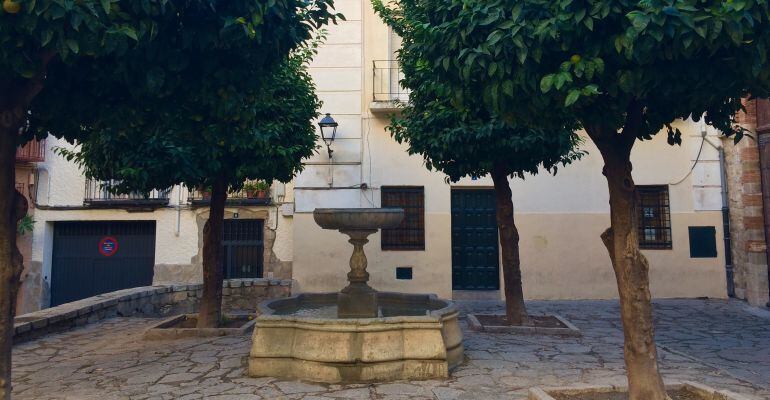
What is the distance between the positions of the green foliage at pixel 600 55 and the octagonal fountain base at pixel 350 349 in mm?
2129

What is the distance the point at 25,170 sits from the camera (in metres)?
10.7

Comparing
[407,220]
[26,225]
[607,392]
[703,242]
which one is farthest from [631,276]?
[26,225]

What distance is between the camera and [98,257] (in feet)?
36.3

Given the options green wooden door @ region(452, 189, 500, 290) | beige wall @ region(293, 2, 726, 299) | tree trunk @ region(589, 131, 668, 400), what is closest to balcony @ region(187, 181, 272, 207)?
beige wall @ region(293, 2, 726, 299)

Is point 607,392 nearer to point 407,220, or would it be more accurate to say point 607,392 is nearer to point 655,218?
point 407,220

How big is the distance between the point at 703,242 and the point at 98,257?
14.2m

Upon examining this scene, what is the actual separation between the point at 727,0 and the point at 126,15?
3.56 m

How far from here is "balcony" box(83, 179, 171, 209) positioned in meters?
10.5

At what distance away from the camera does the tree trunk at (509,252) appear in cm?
641

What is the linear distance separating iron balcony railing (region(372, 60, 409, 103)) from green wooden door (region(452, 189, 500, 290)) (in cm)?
256

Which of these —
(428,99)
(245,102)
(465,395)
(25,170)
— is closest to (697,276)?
(428,99)

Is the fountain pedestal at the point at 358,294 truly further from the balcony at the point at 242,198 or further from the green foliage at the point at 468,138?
the balcony at the point at 242,198

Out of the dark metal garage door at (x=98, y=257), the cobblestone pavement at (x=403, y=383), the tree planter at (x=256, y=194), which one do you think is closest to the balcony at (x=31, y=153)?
the dark metal garage door at (x=98, y=257)

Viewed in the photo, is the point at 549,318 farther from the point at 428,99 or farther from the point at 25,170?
the point at 25,170
